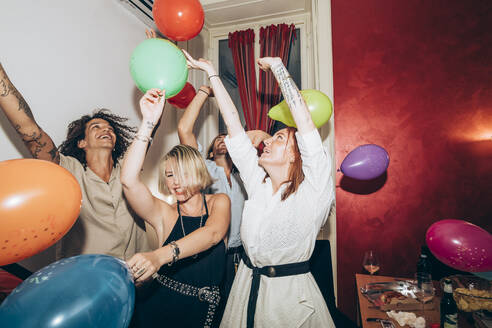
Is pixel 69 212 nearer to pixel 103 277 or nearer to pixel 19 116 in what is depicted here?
pixel 103 277

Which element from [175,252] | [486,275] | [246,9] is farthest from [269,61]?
[246,9]

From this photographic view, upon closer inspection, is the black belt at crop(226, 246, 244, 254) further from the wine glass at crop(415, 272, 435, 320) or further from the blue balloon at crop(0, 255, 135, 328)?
the blue balloon at crop(0, 255, 135, 328)

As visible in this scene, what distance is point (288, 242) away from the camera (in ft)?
3.71

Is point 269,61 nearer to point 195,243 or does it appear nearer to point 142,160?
point 142,160

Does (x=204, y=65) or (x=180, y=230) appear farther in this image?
(x=204, y=65)

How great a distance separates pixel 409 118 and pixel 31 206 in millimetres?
2529

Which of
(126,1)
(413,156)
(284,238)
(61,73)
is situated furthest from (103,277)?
→ (413,156)

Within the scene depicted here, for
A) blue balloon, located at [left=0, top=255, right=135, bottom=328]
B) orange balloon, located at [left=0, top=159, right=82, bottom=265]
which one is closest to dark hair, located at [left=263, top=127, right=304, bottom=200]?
blue balloon, located at [left=0, top=255, right=135, bottom=328]

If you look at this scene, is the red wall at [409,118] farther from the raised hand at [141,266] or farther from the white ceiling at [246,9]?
the raised hand at [141,266]

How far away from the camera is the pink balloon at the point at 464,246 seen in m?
1.21

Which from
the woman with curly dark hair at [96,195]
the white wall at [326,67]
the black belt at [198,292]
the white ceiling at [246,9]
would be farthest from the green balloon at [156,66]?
the white ceiling at [246,9]

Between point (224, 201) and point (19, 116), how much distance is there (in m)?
1.02

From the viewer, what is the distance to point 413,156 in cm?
213

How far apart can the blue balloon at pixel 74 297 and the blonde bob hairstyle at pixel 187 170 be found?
65 cm
